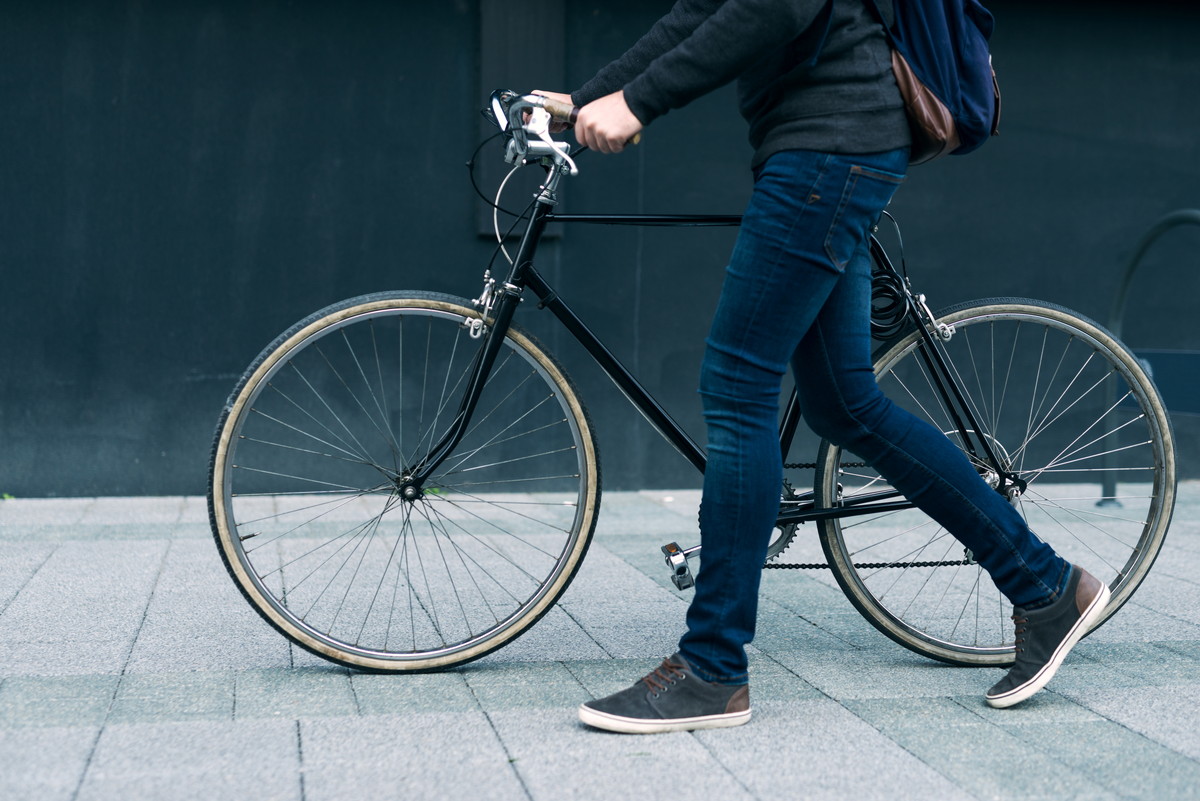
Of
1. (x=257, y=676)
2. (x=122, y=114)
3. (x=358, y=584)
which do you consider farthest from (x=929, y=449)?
(x=122, y=114)

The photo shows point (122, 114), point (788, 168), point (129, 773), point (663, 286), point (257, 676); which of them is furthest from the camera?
point (663, 286)

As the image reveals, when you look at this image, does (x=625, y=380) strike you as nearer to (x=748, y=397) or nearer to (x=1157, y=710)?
(x=748, y=397)

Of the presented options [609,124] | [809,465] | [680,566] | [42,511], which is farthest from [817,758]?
[42,511]

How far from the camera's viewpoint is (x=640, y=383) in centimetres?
299

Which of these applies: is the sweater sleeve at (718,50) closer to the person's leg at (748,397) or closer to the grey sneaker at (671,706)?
the person's leg at (748,397)

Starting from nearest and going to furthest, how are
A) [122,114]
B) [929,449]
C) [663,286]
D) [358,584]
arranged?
[929,449], [358,584], [122,114], [663,286]

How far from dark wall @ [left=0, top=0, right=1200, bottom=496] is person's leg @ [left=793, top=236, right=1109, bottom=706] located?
3176 mm

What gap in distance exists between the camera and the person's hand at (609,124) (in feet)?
8.24

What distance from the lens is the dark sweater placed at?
240 cm

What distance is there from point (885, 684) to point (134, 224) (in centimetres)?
393

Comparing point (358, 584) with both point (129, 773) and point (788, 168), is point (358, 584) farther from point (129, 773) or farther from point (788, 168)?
point (788, 168)

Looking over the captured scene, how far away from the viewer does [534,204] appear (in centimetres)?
293

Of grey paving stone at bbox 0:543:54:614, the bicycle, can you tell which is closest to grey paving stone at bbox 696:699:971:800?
the bicycle

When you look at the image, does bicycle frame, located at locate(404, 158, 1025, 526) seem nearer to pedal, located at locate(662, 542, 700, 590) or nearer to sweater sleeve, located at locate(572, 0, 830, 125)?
pedal, located at locate(662, 542, 700, 590)
